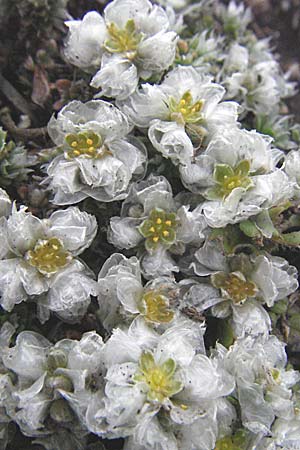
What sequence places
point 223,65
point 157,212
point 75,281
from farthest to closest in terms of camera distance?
point 223,65 < point 157,212 < point 75,281

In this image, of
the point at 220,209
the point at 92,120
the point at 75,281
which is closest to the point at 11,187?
the point at 92,120

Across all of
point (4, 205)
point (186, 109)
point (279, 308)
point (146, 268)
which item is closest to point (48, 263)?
point (4, 205)

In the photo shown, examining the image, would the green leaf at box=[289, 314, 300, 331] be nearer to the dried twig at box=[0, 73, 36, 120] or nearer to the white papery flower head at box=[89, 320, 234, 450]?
the white papery flower head at box=[89, 320, 234, 450]

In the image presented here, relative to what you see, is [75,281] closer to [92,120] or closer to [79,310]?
[79,310]

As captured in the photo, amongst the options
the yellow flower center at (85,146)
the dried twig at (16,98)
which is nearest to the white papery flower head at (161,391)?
the yellow flower center at (85,146)

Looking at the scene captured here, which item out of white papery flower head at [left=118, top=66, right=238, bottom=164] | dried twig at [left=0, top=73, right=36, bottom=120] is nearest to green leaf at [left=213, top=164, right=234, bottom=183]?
white papery flower head at [left=118, top=66, right=238, bottom=164]

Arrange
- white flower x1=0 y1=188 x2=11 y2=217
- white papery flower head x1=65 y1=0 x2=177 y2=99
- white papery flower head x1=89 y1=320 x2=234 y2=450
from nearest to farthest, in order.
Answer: white papery flower head x1=89 y1=320 x2=234 y2=450, white flower x1=0 y1=188 x2=11 y2=217, white papery flower head x1=65 y1=0 x2=177 y2=99
